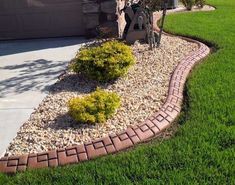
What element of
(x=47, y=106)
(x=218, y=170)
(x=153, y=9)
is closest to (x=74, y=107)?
(x=47, y=106)

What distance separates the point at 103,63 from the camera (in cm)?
608

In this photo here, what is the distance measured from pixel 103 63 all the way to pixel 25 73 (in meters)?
1.88

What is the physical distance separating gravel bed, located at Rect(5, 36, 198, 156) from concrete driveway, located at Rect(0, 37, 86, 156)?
18 cm

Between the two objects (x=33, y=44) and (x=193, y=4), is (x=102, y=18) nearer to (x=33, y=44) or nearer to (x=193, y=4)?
(x=33, y=44)

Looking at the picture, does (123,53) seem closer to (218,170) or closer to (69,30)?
(218,170)

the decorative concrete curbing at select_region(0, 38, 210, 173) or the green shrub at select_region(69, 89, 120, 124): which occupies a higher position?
the green shrub at select_region(69, 89, 120, 124)

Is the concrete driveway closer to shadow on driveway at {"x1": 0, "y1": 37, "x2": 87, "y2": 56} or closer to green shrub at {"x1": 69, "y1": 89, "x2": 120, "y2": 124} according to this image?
shadow on driveway at {"x1": 0, "y1": 37, "x2": 87, "y2": 56}

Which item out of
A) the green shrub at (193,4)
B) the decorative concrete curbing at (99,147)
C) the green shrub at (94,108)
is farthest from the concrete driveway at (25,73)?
the green shrub at (193,4)

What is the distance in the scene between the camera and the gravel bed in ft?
14.7

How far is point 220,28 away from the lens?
9.59 m

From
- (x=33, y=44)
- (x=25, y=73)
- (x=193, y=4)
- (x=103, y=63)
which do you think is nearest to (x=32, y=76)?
(x=25, y=73)

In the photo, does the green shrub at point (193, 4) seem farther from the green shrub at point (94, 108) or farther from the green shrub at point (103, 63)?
the green shrub at point (94, 108)

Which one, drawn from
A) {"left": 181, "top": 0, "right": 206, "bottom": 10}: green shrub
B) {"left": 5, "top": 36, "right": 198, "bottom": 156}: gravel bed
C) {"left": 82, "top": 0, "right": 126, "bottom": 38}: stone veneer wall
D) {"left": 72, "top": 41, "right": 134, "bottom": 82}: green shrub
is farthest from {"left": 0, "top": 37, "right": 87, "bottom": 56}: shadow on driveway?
{"left": 181, "top": 0, "right": 206, "bottom": 10}: green shrub

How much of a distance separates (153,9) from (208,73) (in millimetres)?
2413
